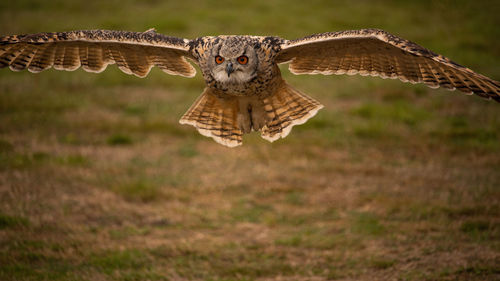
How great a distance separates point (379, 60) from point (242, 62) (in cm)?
138

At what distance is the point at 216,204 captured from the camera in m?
7.71

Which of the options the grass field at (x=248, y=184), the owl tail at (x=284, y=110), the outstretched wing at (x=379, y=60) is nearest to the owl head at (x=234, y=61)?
the outstretched wing at (x=379, y=60)

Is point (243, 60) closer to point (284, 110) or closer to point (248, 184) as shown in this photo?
point (284, 110)

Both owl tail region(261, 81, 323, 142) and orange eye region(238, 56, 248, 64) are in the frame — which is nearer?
orange eye region(238, 56, 248, 64)

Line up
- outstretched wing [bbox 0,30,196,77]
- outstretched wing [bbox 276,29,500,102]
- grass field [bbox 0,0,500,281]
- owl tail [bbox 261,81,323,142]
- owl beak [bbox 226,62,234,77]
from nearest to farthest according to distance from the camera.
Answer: outstretched wing [bbox 276,29,500,102] < owl beak [bbox 226,62,234,77] < outstretched wing [bbox 0,30,196,77] < owl tail [bbox 261,81,323,142] < grass field [bbox 0,0,500,281]

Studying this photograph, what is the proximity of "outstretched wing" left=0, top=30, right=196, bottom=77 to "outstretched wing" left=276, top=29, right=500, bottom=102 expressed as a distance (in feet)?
3.93

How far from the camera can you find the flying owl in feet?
17.5

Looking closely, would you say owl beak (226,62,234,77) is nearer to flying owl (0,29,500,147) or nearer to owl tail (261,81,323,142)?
flying owl (0,29,500,147)

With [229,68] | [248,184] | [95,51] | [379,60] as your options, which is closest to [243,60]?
[229,68]

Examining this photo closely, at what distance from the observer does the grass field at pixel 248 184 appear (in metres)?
6.10

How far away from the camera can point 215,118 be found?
605 centimetres

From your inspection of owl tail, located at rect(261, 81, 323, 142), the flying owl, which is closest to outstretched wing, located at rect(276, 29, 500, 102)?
the flying owl

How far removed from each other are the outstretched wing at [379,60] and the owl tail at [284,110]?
0.33m

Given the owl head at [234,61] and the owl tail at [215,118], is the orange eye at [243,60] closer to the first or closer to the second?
the owl head at [234,61]
